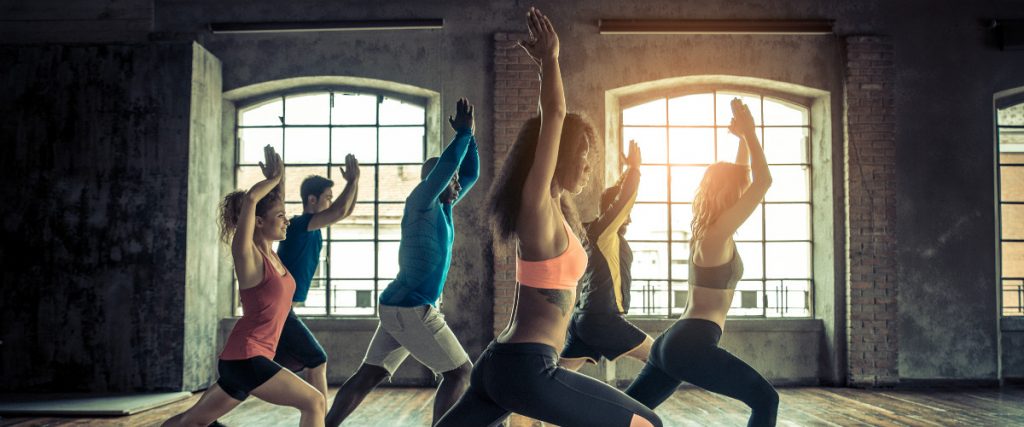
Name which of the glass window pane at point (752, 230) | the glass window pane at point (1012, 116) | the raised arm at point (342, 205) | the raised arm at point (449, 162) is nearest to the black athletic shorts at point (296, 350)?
the raised arm at point (342, 205)

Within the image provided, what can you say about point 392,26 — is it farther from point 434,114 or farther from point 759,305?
point 759,305

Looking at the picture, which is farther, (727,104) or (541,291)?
(727,104)

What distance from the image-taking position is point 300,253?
438 cm

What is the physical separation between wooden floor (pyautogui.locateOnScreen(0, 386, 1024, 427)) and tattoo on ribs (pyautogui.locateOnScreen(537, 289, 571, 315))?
319cm

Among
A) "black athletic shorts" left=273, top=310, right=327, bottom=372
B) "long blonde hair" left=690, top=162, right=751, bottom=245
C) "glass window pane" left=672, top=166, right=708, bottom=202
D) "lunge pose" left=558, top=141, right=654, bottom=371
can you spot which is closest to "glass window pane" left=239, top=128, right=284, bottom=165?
"glass window pane" left=672, top=166, right=708, bottom=202

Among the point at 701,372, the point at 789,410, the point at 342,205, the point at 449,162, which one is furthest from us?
the point at 789,410

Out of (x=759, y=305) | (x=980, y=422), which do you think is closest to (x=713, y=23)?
(x=759, y=305)

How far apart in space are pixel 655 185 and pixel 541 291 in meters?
5.42

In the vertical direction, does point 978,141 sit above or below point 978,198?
above

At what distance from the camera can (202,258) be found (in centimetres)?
708

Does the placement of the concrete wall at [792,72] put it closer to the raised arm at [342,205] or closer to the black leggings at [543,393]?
the raised arm at [342,205]

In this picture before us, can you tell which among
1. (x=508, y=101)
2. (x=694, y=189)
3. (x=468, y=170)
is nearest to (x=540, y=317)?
(x=468, y=170)

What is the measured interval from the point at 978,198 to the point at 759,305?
2.04m

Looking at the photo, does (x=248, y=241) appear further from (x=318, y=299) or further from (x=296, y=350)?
(x=318, y=299)
